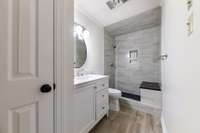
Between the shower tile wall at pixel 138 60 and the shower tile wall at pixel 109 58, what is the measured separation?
0.20 feet

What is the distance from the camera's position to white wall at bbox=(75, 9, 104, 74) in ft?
8.23

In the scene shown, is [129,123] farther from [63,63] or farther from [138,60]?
[138,60]

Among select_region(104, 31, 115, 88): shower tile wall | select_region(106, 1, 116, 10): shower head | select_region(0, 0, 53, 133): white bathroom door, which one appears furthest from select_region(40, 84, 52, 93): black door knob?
select_region(104, 31, 115, 88): shower tile wall

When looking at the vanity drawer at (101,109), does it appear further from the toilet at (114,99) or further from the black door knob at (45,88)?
the black door knob at (45,88)

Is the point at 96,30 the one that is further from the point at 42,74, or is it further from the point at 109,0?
the point at 42,74

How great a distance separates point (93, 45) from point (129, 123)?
1819 mm

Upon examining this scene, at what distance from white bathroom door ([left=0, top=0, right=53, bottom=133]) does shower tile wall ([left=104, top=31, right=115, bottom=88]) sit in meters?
2.61

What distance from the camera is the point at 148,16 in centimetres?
267

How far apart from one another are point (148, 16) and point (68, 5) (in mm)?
2206

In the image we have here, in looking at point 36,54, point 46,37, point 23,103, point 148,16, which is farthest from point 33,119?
point 148,16

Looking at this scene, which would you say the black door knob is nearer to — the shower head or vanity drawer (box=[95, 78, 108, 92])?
vanity drawer (box=[95, 78, 108, 92])

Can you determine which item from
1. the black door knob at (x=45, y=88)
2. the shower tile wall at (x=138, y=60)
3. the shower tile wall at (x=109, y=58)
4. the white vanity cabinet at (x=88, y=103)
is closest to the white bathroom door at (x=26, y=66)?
the black door knob at (x=45, y=88)

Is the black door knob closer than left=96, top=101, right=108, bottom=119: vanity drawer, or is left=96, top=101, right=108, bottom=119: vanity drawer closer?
the black door knob

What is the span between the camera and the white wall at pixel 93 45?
251 cm
